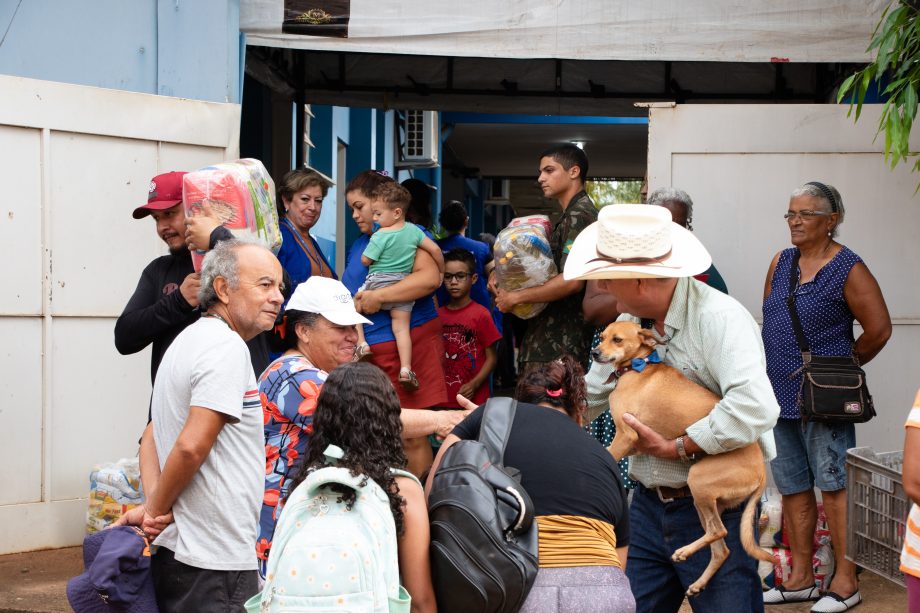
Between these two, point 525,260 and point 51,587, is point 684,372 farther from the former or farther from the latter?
point 51,587

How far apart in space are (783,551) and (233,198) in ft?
11.3

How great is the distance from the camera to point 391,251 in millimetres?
5973

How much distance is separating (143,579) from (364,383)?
0.93 meters

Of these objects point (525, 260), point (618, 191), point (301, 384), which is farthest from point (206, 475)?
point (618, 191)

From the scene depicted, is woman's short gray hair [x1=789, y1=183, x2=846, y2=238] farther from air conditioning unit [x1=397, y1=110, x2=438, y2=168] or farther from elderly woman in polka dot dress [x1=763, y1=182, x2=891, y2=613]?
air conditioning unit [x1=397, y1=110, x2=438, y2=168]

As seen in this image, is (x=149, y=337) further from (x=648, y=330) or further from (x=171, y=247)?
(x=648, y=330)

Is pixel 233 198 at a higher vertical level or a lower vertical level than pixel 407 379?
higher

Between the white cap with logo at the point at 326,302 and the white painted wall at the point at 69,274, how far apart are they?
108 inches

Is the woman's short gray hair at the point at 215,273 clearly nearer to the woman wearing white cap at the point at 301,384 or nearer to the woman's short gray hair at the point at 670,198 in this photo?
the woman wearing white cap at the point at 301,384

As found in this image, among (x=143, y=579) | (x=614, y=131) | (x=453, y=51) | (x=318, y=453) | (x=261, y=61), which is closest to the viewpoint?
(x=318, y=453)

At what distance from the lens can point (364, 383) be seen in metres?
2.90

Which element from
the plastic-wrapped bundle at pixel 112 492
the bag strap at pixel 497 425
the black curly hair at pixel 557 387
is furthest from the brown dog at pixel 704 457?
the plastic-wrapped bundle at pixel 112 492

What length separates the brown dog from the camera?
3473 millimetres

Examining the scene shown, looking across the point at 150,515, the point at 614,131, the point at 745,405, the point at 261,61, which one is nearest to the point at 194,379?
the point at 150,515
